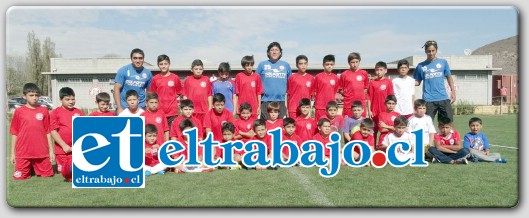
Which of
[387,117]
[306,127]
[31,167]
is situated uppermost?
[387,117]

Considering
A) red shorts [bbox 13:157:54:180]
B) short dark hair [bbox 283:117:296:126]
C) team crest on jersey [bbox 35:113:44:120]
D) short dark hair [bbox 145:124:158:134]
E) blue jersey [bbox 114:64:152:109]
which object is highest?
blue jersey [bbox 114:64:152:109]

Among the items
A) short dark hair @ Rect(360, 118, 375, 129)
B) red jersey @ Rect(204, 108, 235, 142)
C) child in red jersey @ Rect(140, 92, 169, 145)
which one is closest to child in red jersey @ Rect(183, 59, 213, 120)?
red jersey @ Rect(204, 108, 235, 142)

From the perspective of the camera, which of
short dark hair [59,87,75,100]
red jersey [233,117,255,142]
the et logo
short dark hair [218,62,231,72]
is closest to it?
the et logo

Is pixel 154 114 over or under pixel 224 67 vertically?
under

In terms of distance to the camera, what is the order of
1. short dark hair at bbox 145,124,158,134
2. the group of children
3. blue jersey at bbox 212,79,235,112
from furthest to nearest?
blue jersey at bbox 212,79,235,112
the group of children
short dark hair at bbox 145,124,158,134

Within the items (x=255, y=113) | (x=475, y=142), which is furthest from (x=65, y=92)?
(x=475, y=142)

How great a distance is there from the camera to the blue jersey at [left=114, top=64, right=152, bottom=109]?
5.22m

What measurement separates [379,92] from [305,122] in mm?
1078

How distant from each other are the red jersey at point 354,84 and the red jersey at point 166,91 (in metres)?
2.07

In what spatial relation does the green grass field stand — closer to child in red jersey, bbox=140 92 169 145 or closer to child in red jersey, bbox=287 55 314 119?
child in red jersey, bbox=140 92 169 145

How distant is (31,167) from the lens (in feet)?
14.7

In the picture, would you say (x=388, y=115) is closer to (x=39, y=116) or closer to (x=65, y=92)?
(x=65, y=92)

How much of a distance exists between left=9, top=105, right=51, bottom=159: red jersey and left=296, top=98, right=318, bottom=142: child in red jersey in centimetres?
258

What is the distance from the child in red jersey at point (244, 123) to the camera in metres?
4.96
